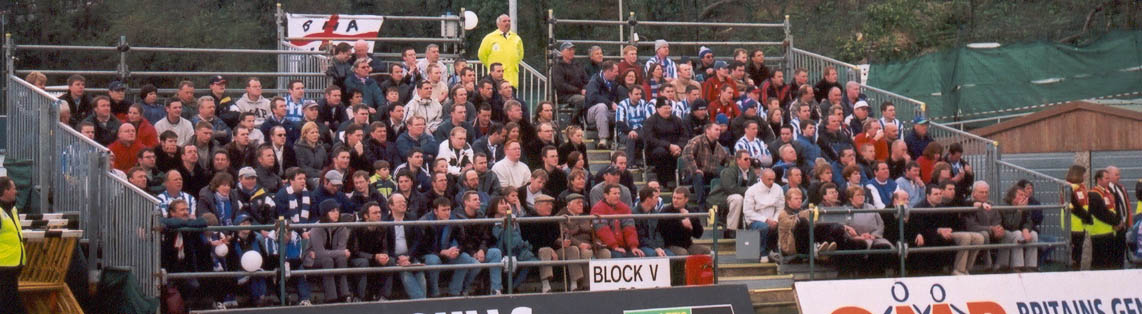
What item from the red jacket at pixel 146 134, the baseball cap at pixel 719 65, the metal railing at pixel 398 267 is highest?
the baseball cap at pixel 719 65

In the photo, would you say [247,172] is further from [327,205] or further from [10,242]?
[10,242]

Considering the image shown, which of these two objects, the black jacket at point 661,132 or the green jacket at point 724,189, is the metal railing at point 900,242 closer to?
the green jacket at point 724,189

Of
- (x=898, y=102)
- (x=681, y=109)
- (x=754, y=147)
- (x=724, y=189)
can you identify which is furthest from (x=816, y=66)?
(x=724, y=189)

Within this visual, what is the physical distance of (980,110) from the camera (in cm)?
→ 2459

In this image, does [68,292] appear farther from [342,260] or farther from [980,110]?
[980,110]

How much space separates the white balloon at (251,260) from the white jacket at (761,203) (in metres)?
5.27

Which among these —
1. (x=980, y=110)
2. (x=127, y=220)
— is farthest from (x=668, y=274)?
(x=980, y=110)

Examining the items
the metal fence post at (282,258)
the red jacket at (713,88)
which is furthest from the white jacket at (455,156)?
the red jacket at (713,88)

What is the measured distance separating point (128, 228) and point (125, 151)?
1459mm

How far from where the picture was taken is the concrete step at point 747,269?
1636 cm

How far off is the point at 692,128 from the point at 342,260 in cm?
593

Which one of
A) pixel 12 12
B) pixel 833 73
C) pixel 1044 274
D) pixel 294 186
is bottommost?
pixel 1044 274

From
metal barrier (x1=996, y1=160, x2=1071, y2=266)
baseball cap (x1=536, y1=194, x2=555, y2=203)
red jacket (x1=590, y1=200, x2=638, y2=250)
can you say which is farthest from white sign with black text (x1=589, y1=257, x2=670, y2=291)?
metal barrier (x1=996, y1=160, x2=1071, y2=266)

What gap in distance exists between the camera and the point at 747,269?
16422 millimetres
